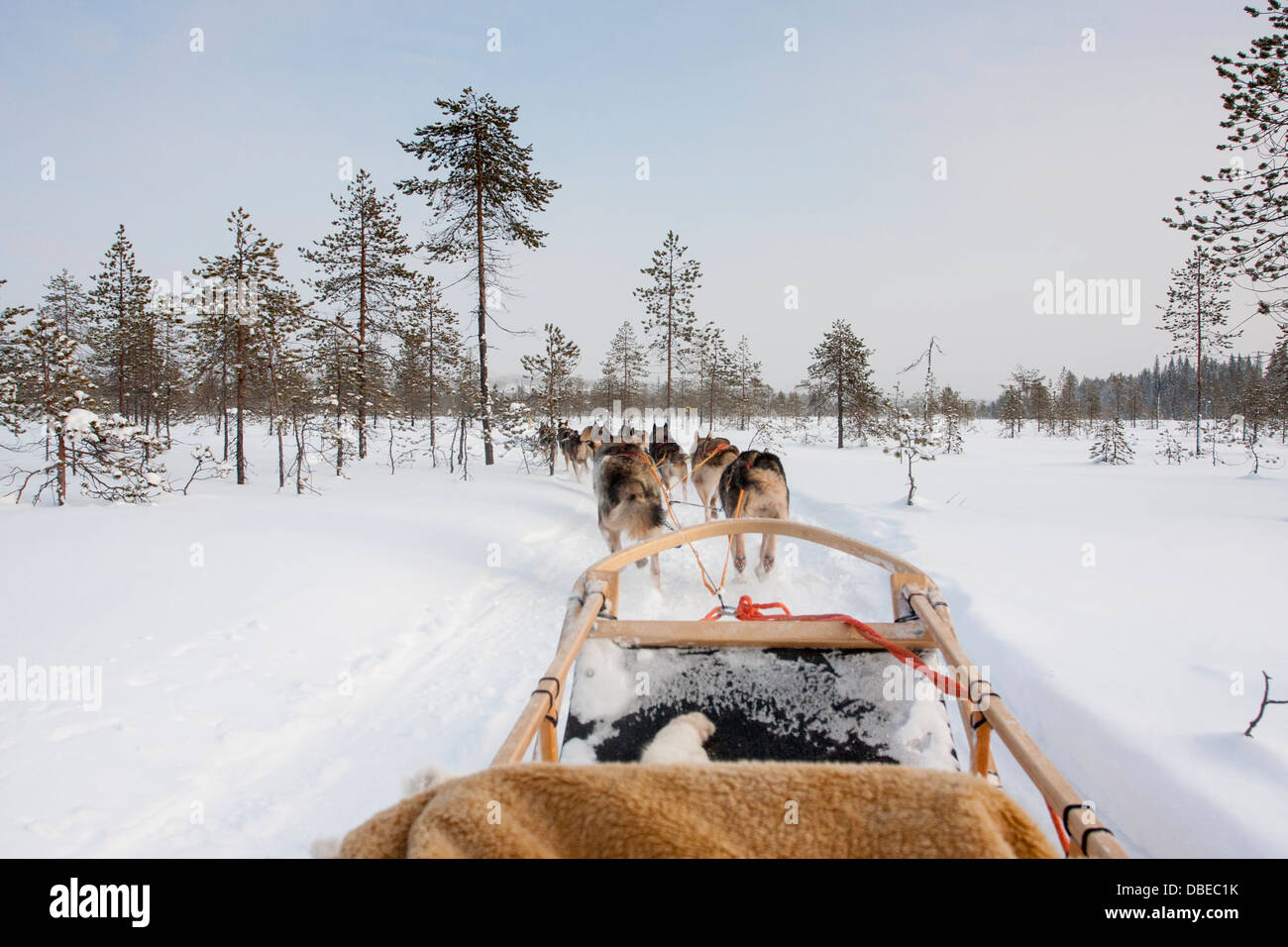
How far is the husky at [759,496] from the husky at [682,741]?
3.85 meters

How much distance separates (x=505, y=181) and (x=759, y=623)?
61.3ft

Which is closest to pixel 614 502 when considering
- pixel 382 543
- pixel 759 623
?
pixel 382 543

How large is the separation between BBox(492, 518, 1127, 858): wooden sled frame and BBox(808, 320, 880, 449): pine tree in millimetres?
35436

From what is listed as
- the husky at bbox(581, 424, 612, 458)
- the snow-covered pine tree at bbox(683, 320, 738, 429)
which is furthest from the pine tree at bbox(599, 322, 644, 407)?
the husky at bbox(581, 424, 612, 458)

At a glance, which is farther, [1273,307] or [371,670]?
[1273,307]

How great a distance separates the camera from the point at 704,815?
0.94 m

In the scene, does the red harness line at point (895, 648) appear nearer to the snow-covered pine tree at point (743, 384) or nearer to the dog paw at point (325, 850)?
the dog paw at point (325, 850)

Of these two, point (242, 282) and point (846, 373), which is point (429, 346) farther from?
point (846, 373)

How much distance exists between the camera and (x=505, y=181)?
17562mm

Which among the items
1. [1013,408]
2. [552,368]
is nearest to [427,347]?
[552,368]

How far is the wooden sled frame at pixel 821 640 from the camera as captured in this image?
1252 millimetres
